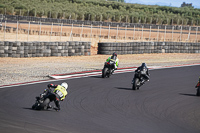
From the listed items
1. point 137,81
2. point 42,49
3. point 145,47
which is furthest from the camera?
point 145,47

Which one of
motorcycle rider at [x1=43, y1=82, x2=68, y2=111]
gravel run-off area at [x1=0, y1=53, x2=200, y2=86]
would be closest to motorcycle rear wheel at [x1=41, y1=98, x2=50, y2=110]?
motorcycle rider at [x1=43, y1=82, x2=68, y2=111]

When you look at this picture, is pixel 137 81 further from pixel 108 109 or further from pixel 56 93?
pixel 56 93

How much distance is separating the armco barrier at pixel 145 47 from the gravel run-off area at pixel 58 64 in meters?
0.46

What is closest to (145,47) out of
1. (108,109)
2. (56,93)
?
(108,109)

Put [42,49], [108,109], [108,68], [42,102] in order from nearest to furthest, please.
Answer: [42,102] < [108,109] < [108,68] < [42,49]

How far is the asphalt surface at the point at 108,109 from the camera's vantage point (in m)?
9.81

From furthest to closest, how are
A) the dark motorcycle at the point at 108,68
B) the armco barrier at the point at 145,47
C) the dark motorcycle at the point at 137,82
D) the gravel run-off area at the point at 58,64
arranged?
the armco barrier at the point at 145,47 < the gravel run-off area at the point at 58,64 < the dark motorcycle at the point at 108,68 < the dark motorcycle at the point at 137,82

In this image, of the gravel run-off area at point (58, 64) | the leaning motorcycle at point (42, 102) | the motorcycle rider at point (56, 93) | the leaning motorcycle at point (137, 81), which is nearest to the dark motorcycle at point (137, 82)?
the leaning motorcycle at point (137, 81)

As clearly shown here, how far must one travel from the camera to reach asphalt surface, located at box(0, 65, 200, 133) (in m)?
9.81

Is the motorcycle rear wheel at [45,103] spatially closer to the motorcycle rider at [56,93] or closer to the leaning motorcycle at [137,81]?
the motorcycle rider at [56,93]

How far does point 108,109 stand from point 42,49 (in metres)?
14.0

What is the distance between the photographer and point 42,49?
25.2 meters

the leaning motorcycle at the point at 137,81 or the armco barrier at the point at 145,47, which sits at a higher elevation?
the armco barrier at the point at 145,47

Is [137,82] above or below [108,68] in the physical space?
below
